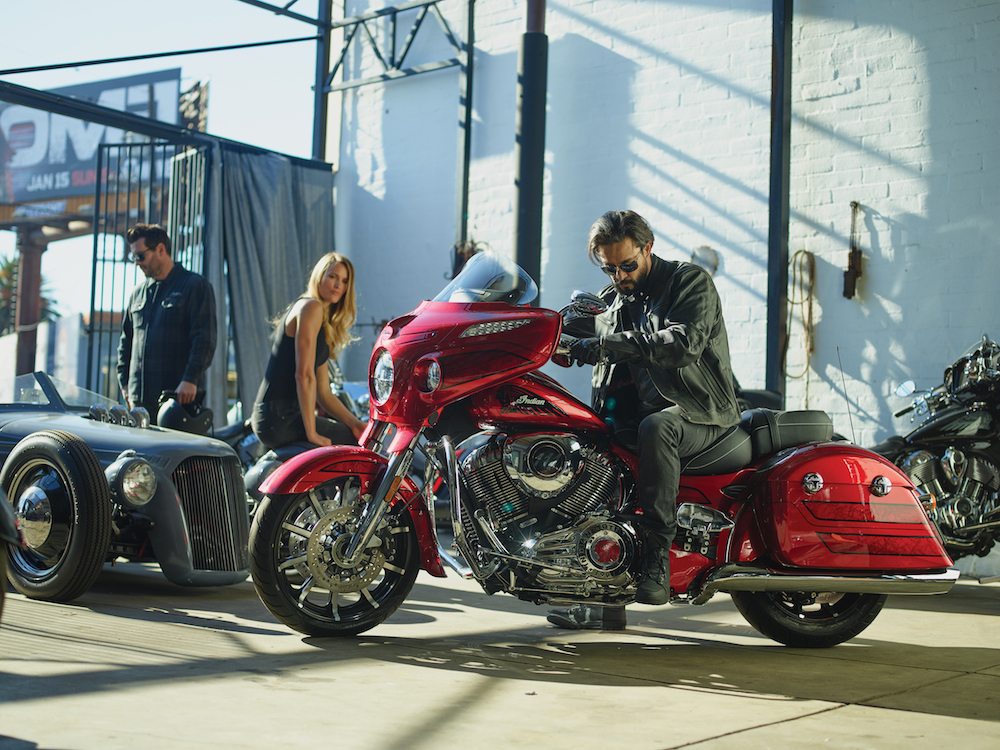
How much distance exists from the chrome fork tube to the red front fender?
3.3 inches

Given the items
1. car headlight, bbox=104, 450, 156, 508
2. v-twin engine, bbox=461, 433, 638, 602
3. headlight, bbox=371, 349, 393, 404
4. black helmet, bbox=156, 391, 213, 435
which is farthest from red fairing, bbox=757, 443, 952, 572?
black helmet, bbox=156, 391, 213, 435

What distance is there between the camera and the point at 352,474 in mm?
3492

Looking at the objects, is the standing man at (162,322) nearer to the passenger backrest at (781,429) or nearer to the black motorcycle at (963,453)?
the passenger backrest at (781,429)

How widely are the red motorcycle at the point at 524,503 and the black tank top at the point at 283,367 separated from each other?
1227mm

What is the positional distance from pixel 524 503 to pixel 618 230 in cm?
102

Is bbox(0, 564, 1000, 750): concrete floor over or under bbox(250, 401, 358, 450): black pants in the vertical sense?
under

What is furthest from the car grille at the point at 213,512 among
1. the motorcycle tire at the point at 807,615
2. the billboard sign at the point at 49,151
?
the billboard sign at the point at 49,151

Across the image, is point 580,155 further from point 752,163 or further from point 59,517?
point 59,517

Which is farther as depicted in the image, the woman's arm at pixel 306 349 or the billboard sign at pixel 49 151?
the billboard sign at pixel 49 151

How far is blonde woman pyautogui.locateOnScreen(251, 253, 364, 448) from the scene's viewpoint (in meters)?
4.75

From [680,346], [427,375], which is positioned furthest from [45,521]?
[680,346]

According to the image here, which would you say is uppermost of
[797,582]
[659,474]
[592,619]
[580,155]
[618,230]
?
[580,155]

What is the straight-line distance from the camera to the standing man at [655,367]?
345cm

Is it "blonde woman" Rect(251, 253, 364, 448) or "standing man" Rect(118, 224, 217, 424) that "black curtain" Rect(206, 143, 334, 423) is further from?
"blonde woman" Rect(251, 253, 364, 448)
